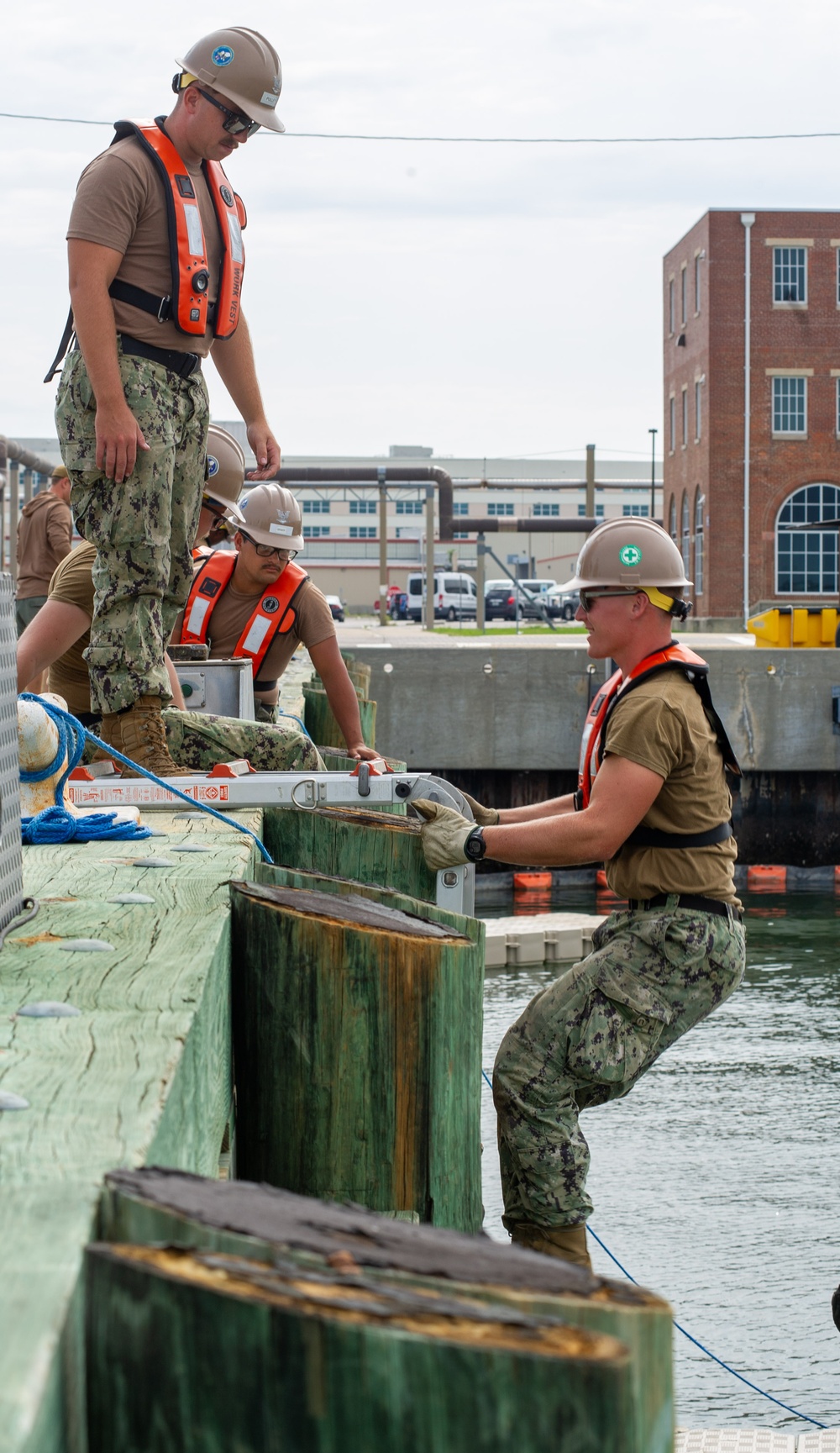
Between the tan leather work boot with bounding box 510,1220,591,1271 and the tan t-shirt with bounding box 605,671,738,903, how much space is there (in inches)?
40.3

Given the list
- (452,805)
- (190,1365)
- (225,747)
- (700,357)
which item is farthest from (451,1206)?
(700,357)

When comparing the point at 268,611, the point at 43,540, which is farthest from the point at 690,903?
the point at 43,540

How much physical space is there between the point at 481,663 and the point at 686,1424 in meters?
19.3

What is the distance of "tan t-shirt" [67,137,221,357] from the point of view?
14.2ft

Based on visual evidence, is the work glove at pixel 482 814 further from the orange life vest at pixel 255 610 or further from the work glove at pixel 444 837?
the orange life vest at pixel 255 610

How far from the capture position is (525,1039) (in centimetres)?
467

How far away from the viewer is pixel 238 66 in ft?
14.4

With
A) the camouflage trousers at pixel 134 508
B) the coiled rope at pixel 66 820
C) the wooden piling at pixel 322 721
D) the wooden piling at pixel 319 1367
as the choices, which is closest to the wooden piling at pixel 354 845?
the camouflage trousers at pixel 134 508

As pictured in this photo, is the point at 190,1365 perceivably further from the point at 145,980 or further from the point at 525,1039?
the point at 525,1039

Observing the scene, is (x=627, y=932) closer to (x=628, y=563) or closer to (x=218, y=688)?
(x=628, y=563)

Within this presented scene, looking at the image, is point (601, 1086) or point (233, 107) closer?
point (233, 107)

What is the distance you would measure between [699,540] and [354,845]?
1979 inches

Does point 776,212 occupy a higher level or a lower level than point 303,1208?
higher

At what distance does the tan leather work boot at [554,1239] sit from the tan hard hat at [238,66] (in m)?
3.36
